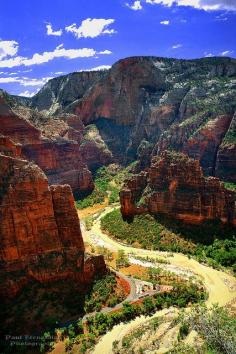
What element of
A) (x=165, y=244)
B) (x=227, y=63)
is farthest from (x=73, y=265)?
(x=227, y=63)

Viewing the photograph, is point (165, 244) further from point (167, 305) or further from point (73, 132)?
point (73, 132)

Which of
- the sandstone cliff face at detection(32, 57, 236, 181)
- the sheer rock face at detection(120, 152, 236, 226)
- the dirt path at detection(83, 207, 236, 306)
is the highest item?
the sandstone cliff face at detection(32, 57, 236, 181)

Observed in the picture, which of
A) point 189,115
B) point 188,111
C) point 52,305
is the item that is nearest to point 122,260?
point 52,305

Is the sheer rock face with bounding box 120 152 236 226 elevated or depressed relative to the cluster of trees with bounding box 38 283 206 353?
elevated

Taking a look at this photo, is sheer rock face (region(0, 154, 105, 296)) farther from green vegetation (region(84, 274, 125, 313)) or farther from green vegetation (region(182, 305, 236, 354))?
green vegetation (region(182, 305, 236, 354))

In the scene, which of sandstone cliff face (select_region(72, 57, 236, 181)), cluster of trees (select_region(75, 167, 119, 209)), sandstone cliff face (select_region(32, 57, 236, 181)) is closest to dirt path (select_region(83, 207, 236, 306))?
cluster of trees (select_region(75, 167, 119, 209))

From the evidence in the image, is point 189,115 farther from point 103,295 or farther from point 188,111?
point 103,295
